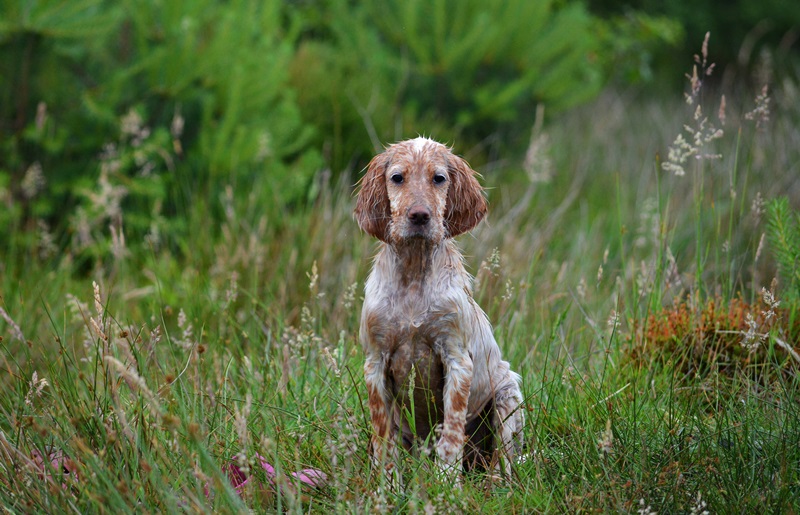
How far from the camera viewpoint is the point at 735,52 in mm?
13945

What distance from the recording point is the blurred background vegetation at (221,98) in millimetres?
6250

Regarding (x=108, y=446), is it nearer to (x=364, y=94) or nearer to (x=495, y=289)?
(x=495, y=289)

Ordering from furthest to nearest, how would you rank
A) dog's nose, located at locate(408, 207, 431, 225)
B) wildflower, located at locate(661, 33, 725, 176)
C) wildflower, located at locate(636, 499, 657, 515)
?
wildflower, located at locate(661, 33, 725, 176), dog's nose, located at locate(408, 207, 431, 225), wildflower, located at locate(636, 499, 657, 515)

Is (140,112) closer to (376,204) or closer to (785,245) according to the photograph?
(376,204)

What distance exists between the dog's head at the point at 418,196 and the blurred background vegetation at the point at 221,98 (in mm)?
2032

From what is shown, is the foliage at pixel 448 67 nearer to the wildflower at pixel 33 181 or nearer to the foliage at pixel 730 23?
the wildflower at pixel 33 181

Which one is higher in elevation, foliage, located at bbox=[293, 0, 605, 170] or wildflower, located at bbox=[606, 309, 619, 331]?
foliage, located at bbox=[293, 0, 605, 170]

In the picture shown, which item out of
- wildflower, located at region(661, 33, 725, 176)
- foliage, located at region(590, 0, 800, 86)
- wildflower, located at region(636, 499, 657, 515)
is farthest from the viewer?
foliage, located at region(590, 0, 800, 86)

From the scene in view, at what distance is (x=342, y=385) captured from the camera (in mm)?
3607

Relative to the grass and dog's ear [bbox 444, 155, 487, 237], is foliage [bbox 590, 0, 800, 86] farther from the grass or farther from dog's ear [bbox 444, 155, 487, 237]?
dog's ear [bbox 444, 155, 487, 237]

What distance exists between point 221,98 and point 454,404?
431 centimetres

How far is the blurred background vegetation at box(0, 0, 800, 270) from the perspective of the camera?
6250mm

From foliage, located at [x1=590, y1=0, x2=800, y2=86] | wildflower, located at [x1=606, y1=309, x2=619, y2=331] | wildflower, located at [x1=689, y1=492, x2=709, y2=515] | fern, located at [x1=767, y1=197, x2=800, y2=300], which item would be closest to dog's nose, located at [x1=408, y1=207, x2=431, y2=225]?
wildflower, located at [x1=606, y1=309, x2=619, y2=331]

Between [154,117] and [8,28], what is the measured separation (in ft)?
3.93
